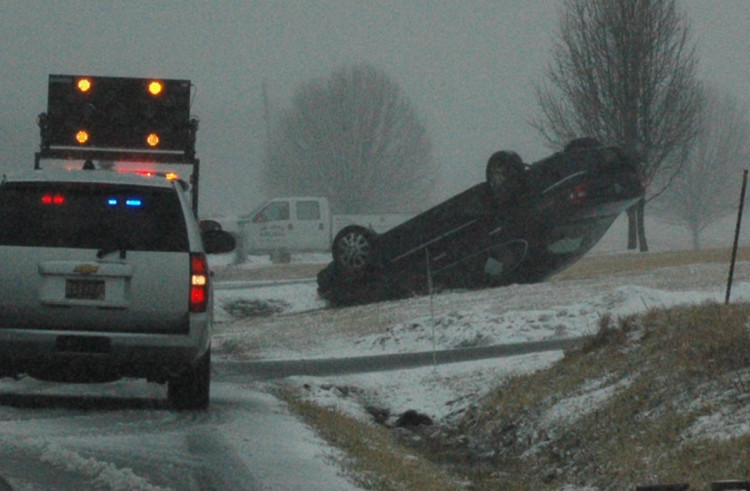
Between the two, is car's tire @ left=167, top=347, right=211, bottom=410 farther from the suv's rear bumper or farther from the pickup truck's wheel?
the pickup truck's wheel

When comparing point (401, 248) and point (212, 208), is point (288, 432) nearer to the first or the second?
point (401, 248)

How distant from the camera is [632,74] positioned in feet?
145

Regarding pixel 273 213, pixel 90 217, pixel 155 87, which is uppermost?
pixel 273 213

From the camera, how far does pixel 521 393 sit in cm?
1347

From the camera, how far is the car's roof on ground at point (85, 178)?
11.0m

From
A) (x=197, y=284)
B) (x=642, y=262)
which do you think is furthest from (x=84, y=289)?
(x=642, y=262)

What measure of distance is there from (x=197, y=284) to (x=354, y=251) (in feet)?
53.8

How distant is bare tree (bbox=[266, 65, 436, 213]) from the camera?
93375 millimetres

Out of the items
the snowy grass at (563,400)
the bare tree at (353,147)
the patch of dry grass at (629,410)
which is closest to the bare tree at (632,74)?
the snowy grass at (563,400)

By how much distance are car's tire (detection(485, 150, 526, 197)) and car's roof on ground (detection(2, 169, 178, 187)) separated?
14.5m

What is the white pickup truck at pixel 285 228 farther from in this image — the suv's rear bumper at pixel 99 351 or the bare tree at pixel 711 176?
the bare tree at pixel 711 176

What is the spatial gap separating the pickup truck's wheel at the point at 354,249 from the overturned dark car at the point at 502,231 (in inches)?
0.7

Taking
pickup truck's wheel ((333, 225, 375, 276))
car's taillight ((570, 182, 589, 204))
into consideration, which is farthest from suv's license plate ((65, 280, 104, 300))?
pickup truck's wheel ((333, 225, 375, 276))

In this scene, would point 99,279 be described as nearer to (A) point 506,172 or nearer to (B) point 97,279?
(B) point 97,279
